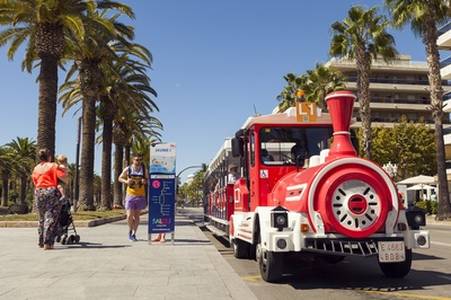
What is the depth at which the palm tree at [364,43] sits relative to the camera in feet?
109

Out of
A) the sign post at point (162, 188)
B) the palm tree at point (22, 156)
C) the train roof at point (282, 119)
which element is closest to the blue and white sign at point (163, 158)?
the sign post at point (162, 188)

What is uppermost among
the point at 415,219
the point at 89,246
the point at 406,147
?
the point at 406,147

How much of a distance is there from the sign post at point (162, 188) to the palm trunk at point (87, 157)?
59.9ft

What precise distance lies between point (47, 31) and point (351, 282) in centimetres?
1973

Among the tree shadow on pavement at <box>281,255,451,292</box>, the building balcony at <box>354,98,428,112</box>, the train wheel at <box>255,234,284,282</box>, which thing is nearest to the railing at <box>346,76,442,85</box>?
the building balcony at <box>354,98,428,112</box>

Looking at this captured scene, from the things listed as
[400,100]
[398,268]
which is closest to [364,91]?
[398,268]

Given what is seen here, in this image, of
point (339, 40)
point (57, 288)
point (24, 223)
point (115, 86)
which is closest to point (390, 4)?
point (339, 40)

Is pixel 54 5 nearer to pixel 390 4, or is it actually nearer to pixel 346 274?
pixel 346 274

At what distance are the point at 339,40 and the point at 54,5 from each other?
1929 centimetres

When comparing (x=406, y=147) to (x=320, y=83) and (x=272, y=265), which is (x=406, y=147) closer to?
(x=320, y=83)

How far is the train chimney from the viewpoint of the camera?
7508 mm

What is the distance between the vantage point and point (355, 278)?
818cm

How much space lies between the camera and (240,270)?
364 inches

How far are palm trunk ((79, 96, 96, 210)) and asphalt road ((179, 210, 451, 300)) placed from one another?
2106 cm
